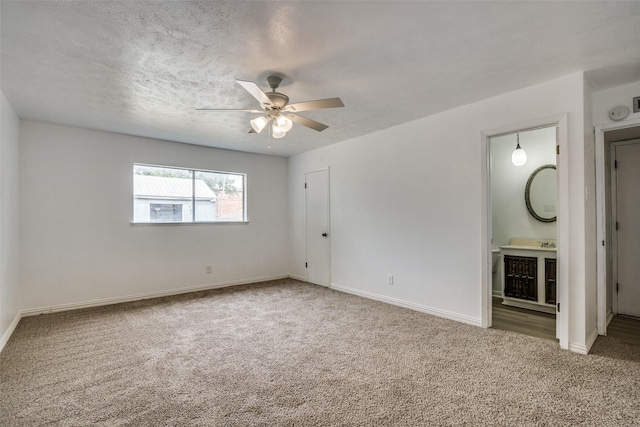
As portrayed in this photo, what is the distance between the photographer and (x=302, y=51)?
7.64 ft

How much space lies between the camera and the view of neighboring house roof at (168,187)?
4.74 meters

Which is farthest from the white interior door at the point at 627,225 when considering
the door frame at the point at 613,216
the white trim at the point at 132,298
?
the white trim at the point at 132,298

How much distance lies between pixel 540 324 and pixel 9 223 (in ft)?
19.3

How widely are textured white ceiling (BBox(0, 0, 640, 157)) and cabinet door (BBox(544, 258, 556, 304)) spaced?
210 cm

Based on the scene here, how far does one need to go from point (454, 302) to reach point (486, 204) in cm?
117

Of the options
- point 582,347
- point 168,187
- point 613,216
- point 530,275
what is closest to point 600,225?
point 613,216

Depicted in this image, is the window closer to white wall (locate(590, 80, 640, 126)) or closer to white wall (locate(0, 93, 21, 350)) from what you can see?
white wall (locate(0, 93, 21, 350))

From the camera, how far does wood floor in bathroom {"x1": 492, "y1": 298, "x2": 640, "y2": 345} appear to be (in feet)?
10.3

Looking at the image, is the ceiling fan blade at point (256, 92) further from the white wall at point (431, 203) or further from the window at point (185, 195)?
the window at point (185, 195)

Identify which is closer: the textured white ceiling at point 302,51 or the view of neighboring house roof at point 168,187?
the textured white ceiling at point 302,51

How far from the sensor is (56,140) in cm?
407

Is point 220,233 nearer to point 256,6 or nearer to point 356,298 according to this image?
point 356,298

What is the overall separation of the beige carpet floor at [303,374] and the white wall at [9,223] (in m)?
0.24

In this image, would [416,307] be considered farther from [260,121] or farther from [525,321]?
[260,121]
